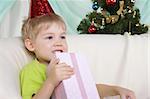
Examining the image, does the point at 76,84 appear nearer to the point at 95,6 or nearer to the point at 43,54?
the point at 43,54

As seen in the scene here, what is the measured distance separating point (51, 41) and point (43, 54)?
0.07m

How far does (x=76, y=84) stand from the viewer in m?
1.33

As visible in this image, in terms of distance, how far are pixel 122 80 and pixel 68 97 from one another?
588 mm

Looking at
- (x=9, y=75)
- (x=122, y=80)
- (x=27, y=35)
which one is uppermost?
(x=27, y=35)

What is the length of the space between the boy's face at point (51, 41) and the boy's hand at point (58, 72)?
4.1 inches

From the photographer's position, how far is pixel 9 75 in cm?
146

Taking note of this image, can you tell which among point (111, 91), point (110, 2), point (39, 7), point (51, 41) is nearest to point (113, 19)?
point (110, 2)

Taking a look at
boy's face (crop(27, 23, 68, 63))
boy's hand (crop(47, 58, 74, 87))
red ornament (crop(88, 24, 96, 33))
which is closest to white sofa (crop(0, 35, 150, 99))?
boy's face (crop(27, 23, 68, 63))

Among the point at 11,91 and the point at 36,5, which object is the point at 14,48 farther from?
the point at 36,5

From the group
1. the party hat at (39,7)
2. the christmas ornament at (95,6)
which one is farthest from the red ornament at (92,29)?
the party hat at (39,7)

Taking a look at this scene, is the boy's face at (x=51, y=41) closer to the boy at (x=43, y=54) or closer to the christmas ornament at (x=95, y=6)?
the boy at (x=43, y=54)

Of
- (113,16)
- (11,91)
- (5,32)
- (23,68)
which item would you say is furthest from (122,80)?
(5,32)

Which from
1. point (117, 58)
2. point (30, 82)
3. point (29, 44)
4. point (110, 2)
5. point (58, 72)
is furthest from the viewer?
point (110, 2)

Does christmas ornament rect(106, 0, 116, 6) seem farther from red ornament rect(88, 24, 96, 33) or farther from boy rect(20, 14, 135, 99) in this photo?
boy rect(20, 14, 135, 99)
